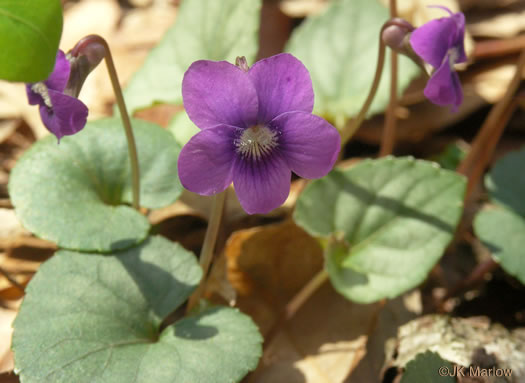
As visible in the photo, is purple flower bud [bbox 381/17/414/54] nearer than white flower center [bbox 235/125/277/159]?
No

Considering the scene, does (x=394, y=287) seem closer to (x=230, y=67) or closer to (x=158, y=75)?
(x=230, y=67)

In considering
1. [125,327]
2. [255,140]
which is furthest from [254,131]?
[125,327]

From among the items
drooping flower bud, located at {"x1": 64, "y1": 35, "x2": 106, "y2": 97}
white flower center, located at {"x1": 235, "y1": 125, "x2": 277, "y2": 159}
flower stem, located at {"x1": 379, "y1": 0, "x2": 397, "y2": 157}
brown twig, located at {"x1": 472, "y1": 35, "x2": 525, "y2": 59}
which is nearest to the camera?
white flower center, located at {"x1": 235, "y1": 125, "x2": 277, "y2": 159}

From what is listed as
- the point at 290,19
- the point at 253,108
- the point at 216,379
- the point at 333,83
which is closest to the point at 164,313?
the point at 216,379

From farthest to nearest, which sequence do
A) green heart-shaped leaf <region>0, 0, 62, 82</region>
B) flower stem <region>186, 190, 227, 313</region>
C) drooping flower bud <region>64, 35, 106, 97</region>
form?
flower stem <region>186, 190, 227, 313</region>
drooping flower bud <region>64, 35, 106, 97</region>
green heart-shaped leaf <region>0, 0, 62, 82</region>

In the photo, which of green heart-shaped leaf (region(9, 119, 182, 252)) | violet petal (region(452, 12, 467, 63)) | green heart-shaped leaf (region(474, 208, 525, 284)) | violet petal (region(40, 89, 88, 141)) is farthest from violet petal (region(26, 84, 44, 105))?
green heart-shaped leaf (region(474, 208, 525, 284))

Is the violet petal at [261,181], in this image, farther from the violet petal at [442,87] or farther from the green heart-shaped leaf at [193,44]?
the green heart-shaped leaf at [193,44]

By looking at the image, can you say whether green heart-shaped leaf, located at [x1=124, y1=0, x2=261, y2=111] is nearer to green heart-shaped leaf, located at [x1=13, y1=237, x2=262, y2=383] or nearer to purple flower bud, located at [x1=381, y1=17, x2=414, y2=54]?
purple flower bud, located at [x1=381, y1=17, x2=414, y2=54]
